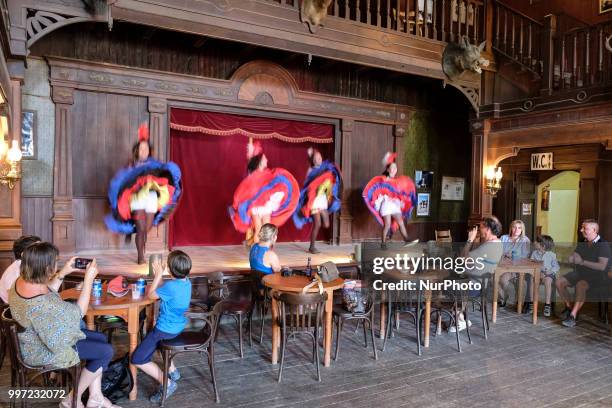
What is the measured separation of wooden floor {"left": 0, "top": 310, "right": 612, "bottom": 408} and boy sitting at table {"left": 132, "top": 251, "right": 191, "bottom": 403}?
316mm

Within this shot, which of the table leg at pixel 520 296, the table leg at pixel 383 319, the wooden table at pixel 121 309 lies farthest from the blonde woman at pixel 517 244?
the wooden table at pixel 121 309

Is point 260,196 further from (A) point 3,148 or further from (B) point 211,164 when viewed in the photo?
(A) point 3,148

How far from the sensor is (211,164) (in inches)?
327

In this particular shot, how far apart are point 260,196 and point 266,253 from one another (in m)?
2.16

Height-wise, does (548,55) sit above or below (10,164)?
above

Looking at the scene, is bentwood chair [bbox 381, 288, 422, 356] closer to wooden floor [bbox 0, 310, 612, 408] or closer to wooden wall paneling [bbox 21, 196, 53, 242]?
wooden floor [bbox 0, 310, 612, 408]

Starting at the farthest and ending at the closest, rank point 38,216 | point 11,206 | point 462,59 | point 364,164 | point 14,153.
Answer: point 364,164, point 462,59, point 38,216, point 11,206, point 14,153

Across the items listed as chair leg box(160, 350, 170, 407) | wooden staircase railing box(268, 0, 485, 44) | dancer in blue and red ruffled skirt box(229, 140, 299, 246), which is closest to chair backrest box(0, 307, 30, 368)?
chair leg box(160, 350, 170, 407)

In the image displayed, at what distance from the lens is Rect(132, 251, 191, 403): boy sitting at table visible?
346cm

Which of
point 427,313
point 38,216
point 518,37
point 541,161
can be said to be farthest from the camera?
point 541,161

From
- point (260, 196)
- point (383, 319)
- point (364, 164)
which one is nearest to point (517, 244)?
point (383, 319)

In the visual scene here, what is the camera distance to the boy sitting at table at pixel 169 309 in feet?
11.3

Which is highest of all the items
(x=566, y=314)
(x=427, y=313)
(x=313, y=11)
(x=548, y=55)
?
(x=313, y=11)

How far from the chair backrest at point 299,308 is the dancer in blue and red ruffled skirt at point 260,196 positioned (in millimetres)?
2658
